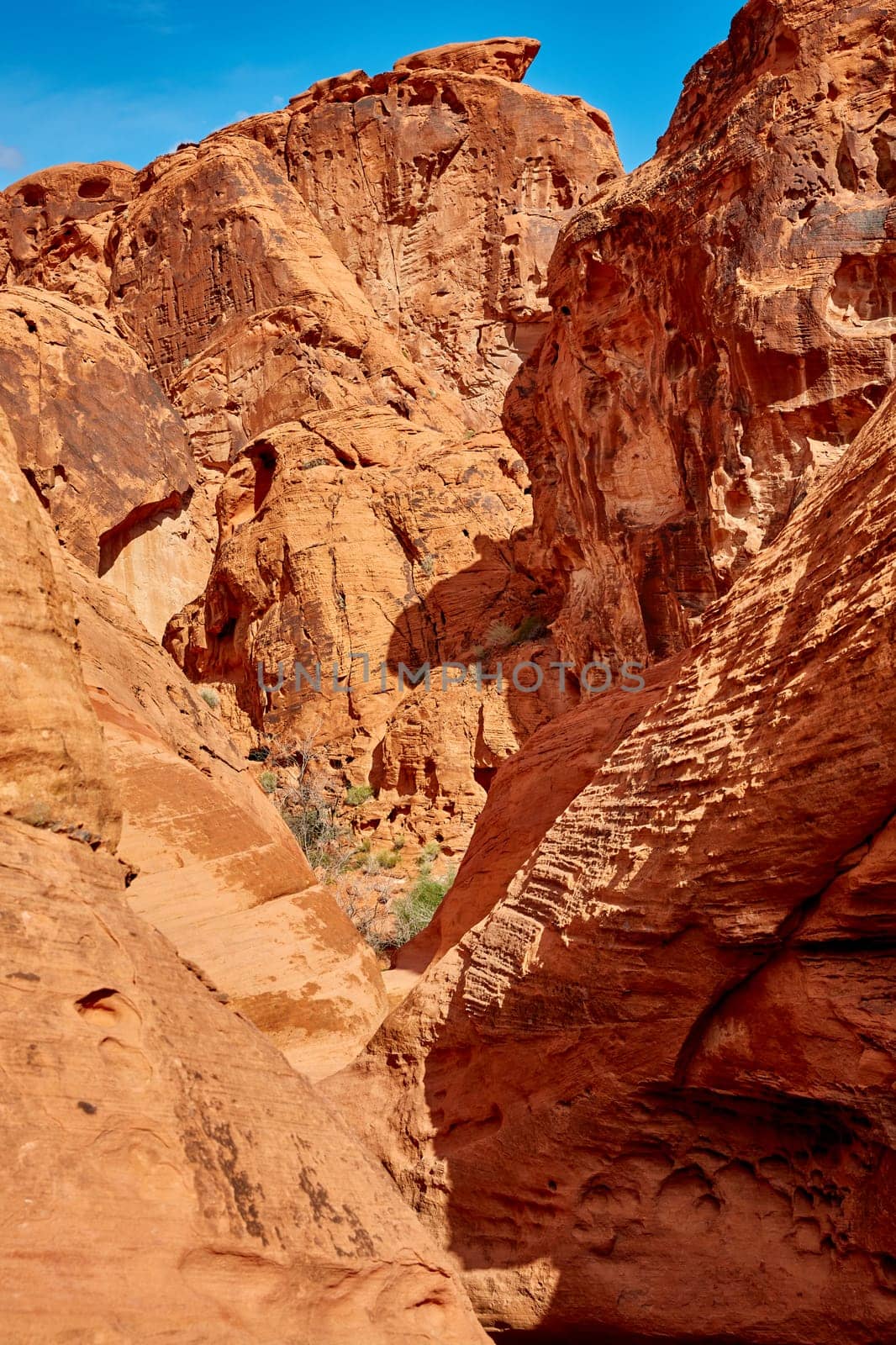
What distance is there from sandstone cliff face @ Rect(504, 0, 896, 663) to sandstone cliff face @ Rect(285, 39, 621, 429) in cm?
2036

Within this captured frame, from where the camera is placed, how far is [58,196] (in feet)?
126

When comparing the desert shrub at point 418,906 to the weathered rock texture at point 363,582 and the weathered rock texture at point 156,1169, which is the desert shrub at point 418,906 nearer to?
the weathered rock texture at point 363,582

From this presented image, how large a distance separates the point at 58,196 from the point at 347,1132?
4178 centimetres

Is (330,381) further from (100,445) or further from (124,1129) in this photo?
(124,1129)

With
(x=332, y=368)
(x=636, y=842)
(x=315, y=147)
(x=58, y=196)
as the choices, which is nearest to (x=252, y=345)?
(x=332, y=368)

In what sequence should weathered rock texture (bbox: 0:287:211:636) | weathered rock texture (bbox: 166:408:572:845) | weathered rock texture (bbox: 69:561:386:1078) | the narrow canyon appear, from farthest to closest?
1. weathered rock texture (bbox: 0:287:211:636)
2. weathered rock texture (bbox: 166:408:572:845)
3. weathered rock texture (bbox: 69:561:386:1078)
4. the narrow canyon

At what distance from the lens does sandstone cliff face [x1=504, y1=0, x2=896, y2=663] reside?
10.3 meters

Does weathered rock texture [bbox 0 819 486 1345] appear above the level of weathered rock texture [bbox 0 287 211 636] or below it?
below

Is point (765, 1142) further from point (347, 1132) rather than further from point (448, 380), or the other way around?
point (448, 380)

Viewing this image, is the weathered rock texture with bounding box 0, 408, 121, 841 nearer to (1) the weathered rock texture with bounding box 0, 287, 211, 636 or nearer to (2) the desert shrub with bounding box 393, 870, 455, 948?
(2) the desert shrub with bounding box 393, 870, 455, 948

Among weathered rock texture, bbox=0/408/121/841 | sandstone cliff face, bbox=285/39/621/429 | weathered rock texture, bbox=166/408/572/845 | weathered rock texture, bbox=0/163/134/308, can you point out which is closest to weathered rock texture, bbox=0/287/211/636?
weathered rock texture, bbox=166/408/572/845

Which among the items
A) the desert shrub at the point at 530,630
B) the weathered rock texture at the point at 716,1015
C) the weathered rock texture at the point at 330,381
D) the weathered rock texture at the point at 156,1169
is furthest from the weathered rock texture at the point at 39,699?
the desert shrub at the point at 530,630

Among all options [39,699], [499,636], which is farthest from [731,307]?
[499,636]

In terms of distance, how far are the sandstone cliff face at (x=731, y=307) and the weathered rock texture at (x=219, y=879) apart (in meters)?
6.14
